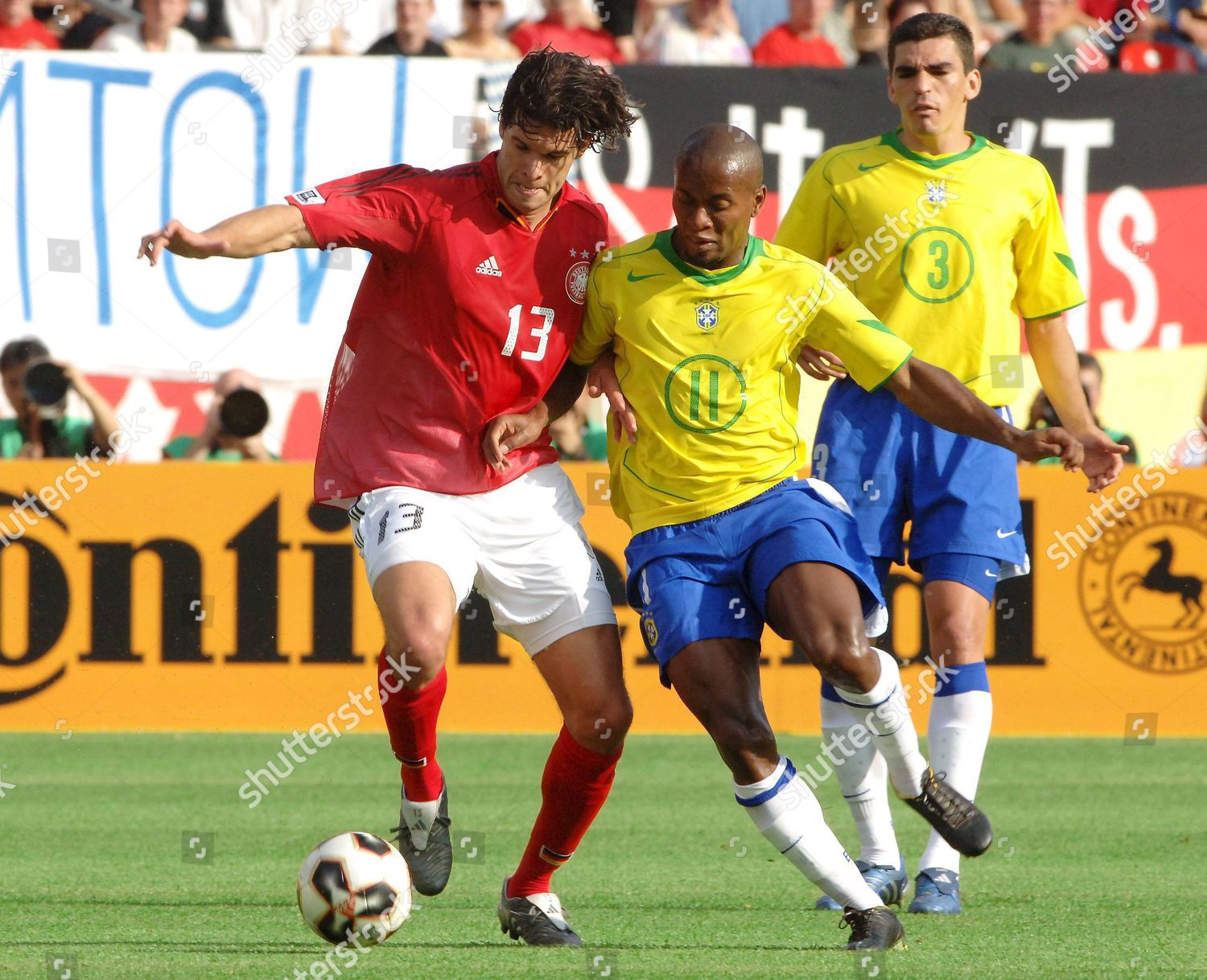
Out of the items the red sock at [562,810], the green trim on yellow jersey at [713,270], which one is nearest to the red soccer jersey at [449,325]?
the green trim on yellow jersey at [713,270]

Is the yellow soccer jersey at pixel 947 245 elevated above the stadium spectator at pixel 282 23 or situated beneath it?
situated beneath

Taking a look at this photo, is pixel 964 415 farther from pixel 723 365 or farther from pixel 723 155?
pixel 723 155

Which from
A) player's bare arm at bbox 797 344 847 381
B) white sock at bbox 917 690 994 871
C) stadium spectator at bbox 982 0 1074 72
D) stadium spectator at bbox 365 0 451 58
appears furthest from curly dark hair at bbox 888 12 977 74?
stadium spectator at bbox 982 0 1074 72

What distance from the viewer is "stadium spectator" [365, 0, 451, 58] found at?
37.5ft

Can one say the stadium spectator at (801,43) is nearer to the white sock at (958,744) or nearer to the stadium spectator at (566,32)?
the stadium spectator at (566,32)

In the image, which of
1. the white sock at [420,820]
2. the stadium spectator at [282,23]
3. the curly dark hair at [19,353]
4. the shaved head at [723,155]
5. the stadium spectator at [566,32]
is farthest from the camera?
the stadium spectator at [566,32]

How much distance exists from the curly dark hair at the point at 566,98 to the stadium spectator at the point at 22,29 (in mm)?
7343

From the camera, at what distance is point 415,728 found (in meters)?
5.29

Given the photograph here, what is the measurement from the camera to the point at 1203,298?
1119 centimetres

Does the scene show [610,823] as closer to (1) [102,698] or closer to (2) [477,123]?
(1) [102,698]

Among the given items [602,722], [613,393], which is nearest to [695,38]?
[613,393]

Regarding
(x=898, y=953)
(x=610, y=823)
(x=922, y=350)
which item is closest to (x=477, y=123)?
(x=610, y=823)

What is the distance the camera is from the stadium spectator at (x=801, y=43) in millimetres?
12172

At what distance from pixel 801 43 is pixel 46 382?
212 inches
